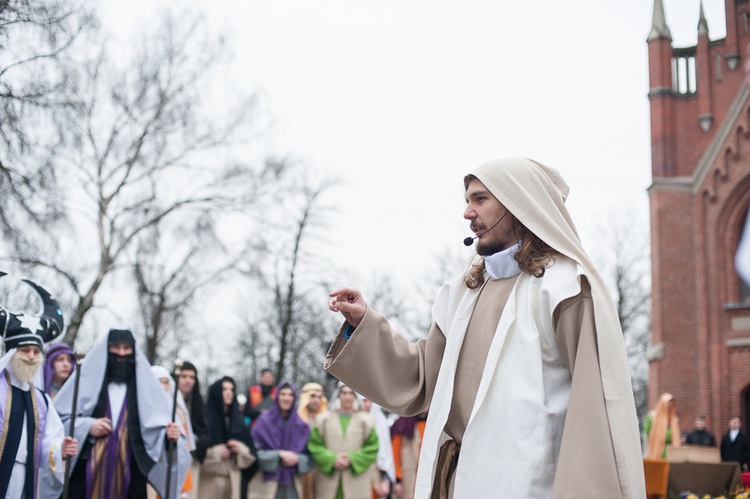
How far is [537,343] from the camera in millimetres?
3877

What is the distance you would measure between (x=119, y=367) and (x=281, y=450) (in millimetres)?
3866

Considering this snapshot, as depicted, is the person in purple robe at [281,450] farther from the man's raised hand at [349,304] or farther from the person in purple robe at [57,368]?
the man's raised hand at [349,304]

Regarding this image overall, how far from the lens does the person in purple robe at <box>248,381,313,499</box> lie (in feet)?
39.4

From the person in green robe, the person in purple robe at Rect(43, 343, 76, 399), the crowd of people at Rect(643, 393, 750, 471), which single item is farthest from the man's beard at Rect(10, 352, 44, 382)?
the crowd of people at Rect(643, 393, 750, 471)

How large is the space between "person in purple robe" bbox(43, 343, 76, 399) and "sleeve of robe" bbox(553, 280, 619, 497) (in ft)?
25.0

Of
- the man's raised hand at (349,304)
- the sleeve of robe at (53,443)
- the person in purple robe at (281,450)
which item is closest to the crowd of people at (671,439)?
the person in purple robe at (281,450)

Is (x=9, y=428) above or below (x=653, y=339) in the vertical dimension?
below

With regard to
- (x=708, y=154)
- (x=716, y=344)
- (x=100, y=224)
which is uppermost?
(x=708, y=154)

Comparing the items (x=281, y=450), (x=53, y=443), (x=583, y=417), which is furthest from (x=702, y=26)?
(x=583, y=417)

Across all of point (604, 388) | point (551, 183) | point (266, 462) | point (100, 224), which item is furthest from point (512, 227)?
point (100, 224)

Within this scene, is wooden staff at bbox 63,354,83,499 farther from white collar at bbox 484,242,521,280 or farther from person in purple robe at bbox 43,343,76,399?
white collar at bbox 484,242,521,280

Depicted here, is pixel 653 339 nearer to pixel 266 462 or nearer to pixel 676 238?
pixel 676 238

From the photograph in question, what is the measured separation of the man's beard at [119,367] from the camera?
880cm

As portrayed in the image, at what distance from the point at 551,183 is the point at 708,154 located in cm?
2527
